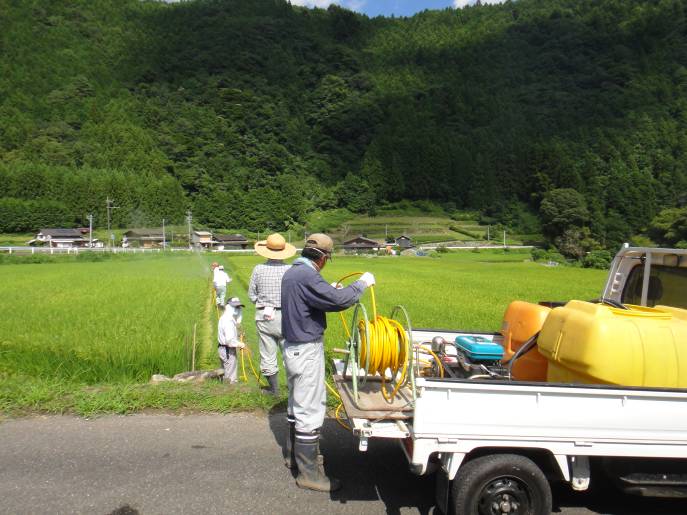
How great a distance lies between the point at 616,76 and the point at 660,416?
642 feet

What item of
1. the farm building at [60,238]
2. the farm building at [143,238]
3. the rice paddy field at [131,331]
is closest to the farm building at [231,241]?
the farm building at [143,238]

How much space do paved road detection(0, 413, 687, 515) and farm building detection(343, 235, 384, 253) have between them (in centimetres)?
9251

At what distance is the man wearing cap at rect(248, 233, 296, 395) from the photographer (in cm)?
643

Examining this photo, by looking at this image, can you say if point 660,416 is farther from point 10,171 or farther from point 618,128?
point 618,128

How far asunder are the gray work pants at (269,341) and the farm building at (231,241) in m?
101

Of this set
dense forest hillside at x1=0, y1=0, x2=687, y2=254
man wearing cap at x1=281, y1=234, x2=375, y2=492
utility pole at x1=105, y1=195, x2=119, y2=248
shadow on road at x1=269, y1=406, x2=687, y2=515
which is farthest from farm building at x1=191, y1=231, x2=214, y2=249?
man wearing cap at x1=281, y1=234, x2=375, y2=492

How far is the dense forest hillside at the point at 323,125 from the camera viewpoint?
11638 centimetres

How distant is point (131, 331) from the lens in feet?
38.8

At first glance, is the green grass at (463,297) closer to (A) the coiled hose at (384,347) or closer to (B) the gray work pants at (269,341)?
(B) the gray work pants at (269,341)

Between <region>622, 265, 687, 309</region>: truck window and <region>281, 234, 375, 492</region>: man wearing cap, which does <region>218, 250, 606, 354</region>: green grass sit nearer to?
<region>622, 265, 687, 309</region>: truck window

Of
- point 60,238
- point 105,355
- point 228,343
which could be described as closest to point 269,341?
point 228,343

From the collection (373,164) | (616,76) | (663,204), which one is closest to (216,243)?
(373,164)

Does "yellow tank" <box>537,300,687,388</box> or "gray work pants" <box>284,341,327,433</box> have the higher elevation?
"yellow tank" <box>537,300,687,388</box>

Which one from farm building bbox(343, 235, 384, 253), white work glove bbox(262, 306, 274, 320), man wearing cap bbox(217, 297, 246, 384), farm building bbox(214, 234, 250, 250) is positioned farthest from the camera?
farm building bbox(214, 234, 250, 250)
